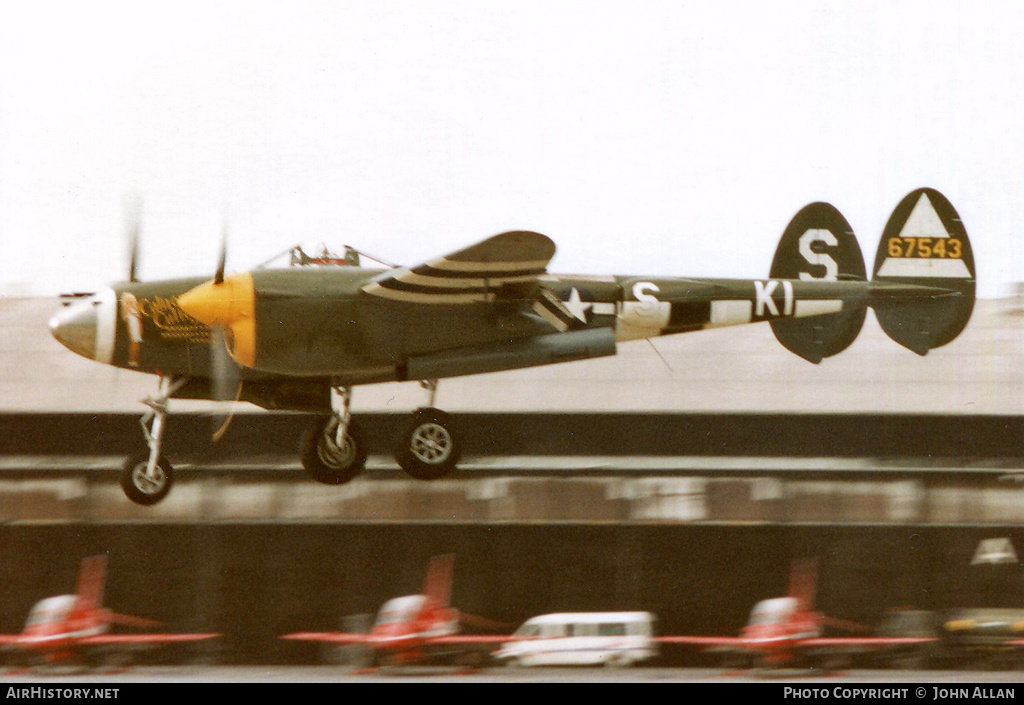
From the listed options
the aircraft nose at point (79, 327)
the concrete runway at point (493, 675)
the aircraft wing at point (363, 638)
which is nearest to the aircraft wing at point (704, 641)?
the concrete runway at point (493, 675)

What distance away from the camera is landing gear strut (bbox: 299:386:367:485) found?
10.2 meters

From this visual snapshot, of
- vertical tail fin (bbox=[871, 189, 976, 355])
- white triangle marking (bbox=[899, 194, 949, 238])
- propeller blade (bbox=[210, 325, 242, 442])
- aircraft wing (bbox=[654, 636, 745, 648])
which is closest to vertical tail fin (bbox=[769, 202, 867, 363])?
vertical tail fin (bbox=[871, 189, 976, 355])

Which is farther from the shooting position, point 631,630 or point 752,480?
point 752,480

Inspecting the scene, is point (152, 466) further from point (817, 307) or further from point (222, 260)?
point (817, 307)

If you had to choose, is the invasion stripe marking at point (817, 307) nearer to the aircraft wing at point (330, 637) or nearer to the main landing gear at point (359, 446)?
the main landing gear at point (359, 446)

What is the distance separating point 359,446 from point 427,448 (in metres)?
0.76

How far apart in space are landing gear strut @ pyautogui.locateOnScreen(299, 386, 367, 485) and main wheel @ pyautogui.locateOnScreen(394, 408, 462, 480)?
0.57 m

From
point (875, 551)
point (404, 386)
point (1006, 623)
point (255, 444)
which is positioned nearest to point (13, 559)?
point (255, 444)

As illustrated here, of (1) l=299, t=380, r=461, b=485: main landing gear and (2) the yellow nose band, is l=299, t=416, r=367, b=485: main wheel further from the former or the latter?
(2) the yellow nose band

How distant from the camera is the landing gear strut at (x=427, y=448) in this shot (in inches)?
393

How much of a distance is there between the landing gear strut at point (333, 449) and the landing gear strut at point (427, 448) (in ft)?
1.88

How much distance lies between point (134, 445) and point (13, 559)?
2.23 meters
